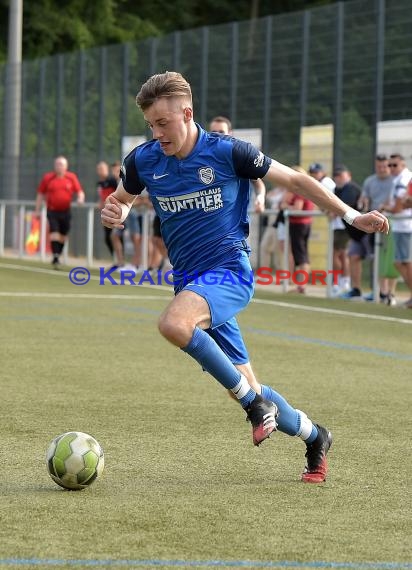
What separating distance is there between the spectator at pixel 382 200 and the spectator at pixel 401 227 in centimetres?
47

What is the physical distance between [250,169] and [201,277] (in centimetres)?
55

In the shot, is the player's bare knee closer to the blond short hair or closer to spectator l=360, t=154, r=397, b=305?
the blond short hair

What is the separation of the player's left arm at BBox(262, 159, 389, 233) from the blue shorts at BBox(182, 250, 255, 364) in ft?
1.37

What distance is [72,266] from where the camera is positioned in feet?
86.6

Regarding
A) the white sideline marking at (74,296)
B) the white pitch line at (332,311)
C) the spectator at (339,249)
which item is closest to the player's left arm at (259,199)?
the white pitch line at (332,311)

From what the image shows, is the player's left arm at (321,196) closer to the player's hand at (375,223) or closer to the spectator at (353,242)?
the player's hand at (375,223)

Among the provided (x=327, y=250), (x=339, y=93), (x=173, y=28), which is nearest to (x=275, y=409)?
(x=327, y=250)

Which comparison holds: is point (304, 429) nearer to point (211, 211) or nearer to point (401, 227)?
point (211, 211)

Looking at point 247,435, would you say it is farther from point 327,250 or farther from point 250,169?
point 327,250

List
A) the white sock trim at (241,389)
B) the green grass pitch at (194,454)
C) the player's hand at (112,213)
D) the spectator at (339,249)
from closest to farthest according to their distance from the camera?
the green grass pitch at (194,454)
the white sock trim at (241,389)
the player's hand at (112,213)
the spectator at (339,249)

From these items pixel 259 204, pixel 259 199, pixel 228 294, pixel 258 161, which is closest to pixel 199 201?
pixel 258 161

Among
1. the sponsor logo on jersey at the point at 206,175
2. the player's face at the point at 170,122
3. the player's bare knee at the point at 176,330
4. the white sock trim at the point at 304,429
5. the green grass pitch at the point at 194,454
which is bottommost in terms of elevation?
the green grass pitch at the point at 194,454

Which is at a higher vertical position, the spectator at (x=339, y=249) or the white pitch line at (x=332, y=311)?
the spectator at (x=339, y=249)

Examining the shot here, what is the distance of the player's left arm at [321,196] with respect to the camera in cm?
635
